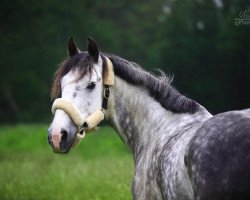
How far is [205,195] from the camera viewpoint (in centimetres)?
416

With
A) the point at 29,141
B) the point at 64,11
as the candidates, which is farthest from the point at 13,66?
the point at 29,141

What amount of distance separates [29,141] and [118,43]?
29329 millimetres

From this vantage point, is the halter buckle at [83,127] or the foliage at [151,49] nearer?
the halter buckle at [83,127]

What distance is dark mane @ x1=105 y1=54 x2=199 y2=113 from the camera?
5.61m

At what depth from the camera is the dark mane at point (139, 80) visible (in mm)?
5473

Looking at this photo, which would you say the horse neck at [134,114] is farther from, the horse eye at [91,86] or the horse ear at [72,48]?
the horse ear at [72,48]

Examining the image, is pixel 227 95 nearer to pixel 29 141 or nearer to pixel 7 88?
pixel 7 88

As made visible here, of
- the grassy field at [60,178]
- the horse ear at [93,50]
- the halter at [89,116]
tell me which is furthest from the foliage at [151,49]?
the horse ear at [93,50]

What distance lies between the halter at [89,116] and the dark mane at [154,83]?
14cm

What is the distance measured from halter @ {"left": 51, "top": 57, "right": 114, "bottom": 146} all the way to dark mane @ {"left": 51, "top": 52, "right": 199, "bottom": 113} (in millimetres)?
118

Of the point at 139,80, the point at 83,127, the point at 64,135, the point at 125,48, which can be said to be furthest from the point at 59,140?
the point at 125,48

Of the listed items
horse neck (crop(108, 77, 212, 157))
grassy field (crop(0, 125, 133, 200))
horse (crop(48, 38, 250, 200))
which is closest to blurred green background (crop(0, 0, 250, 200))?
grassy field (crop(0, 125, 133, 200))

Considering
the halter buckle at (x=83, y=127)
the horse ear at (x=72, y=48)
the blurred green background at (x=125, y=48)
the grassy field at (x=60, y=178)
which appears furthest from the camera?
the blurred green background at (x=125, y=48)

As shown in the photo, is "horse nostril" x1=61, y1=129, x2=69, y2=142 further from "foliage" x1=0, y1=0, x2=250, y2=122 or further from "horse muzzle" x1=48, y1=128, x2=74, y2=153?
"foliage" x1=0, y1=0, x2=250, y2=122
